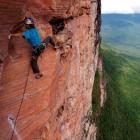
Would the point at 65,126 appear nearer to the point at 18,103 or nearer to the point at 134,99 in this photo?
the point at 18,103

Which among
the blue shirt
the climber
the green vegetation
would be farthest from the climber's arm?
the green vegetation

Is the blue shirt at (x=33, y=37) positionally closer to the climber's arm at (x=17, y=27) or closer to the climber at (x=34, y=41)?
the climber at (x=34, y=41)

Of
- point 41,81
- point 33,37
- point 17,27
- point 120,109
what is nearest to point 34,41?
point 33,37

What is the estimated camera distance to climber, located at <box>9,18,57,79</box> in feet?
70.3

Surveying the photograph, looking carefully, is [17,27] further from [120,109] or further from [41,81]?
[120,109]

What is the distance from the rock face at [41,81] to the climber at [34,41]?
343 millimetres

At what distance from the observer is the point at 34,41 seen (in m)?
22.0

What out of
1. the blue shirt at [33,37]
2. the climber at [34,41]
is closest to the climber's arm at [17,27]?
the climber at [34,41]

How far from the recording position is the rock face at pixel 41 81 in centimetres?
2008

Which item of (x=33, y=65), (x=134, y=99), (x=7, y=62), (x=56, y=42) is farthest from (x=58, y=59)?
(x=134, y=99)

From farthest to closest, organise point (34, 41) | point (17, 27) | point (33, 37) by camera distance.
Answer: point (34, 41) → point (33, 37) → point (17, 27)

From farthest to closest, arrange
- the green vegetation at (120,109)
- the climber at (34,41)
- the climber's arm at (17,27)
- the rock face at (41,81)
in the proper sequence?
the green vegetation at (120,109) < the climber at (34,41) < the climber's arm at (17,27) < the rock face at (41,81)

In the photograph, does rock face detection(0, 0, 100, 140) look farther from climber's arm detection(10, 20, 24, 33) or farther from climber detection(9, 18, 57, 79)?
climber's arm detection(10, 20, 24, 33)

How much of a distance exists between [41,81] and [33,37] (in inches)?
118
